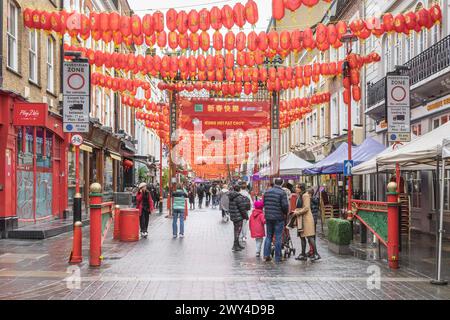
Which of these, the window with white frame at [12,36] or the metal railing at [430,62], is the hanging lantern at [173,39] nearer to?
the window with white frame at [12,36]

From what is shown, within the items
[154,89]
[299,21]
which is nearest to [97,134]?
[299,21]

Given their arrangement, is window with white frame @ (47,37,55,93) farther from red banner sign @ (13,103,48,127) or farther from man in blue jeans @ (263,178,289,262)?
man in blue jeans @ (263,178,289,262)

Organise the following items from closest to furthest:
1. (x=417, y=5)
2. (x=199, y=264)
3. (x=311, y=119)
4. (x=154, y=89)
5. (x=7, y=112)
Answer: (x=199, y=264), (x=7, y=112), (x=417, y=5), (x=311, y=119), (x=154, y=89)

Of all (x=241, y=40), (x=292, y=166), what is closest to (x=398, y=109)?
(x=241, y=40)

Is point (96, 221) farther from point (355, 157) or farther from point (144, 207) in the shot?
point (355, 157)

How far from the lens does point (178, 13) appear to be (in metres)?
13.9

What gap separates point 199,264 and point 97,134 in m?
18.3

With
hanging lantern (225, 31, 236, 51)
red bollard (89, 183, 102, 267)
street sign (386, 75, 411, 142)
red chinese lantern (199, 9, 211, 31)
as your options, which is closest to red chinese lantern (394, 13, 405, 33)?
street sign (386, 75, 411, 142)

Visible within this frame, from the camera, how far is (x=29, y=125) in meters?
17.0

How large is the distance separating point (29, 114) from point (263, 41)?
7.04m

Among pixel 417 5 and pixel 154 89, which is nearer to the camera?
pixel 417 5

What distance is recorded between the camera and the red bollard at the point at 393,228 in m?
11.3

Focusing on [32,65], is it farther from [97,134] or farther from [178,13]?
[97,134]

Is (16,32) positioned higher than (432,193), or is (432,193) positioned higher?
(16,32)
